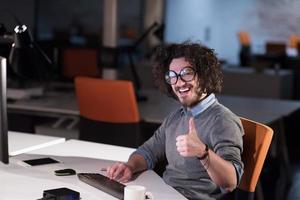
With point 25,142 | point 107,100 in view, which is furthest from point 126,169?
point 107,100

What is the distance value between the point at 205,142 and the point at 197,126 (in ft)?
0.24

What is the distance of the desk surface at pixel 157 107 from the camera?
12.2 ft

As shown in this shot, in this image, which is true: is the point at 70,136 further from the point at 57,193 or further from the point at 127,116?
the point at 57,193

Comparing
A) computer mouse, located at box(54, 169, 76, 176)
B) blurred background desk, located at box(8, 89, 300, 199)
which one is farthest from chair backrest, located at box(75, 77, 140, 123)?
computer mouse, located at box(54, 169, 76, 176)

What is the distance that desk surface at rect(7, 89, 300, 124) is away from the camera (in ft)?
12.2

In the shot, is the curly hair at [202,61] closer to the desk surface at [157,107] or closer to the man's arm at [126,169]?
the man's arm at [126,169]

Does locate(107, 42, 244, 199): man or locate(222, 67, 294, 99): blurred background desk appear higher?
locate(107, 42, 244, 199): man

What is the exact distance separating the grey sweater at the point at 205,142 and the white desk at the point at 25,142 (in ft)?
2.36

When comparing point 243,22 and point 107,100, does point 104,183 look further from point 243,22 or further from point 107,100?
point 243,22

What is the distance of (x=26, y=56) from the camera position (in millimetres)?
2322

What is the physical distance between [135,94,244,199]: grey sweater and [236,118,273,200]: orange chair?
0.46 feet

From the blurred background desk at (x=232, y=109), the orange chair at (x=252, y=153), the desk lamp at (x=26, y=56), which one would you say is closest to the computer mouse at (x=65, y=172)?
the desk lamp at (x=26, y=56)

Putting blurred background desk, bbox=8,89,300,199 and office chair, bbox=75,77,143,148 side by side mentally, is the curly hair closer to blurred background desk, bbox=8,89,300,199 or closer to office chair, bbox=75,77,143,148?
office chair, bbox=75,77,143,148

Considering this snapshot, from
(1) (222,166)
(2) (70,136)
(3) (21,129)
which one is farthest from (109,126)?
(1) (222,166)
